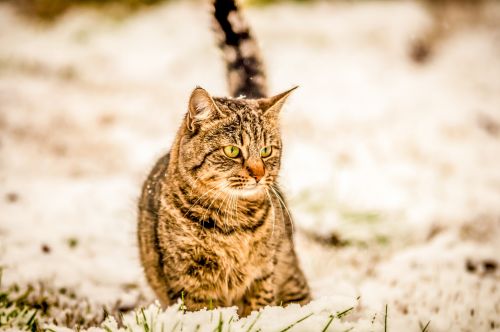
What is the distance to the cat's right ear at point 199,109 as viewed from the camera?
198 centimetres

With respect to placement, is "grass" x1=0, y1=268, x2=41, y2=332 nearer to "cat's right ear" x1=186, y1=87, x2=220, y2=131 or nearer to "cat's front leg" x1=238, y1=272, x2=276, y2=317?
"cat's front leg" x1=238, y1=272, x2=276, y2=317

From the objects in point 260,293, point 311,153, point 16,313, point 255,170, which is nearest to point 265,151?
point 255,170

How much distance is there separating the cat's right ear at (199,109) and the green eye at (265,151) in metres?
0.30

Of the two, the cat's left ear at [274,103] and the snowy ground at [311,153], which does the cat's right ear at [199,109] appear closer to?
the cat's left ear at [274,103]

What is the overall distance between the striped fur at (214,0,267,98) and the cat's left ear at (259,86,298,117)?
48 centimetres

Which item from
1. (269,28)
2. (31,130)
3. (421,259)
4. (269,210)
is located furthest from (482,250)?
(269,28)

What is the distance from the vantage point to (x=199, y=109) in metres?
2.05

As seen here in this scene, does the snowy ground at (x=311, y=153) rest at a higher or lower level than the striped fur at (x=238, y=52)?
lower

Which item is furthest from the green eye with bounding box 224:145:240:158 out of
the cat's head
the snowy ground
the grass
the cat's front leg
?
the grass

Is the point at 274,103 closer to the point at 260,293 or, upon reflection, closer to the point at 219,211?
the point at 219,211

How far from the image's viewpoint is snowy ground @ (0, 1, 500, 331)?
2582 millimetres

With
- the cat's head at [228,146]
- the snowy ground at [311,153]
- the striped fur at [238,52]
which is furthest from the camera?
the snowy ground at [311,153]

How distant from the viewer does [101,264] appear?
287cm

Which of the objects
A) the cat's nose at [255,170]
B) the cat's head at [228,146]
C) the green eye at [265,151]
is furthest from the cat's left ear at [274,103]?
the cat's nose at [255,170]
